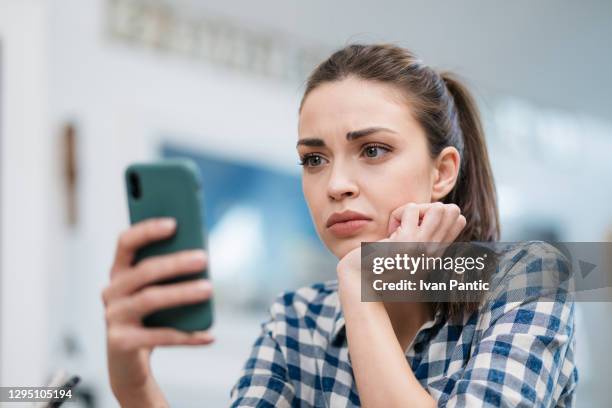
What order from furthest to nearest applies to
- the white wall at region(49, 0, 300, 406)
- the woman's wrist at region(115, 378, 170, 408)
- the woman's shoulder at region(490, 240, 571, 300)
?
the white wall at region(49, 0, 300, 406) → the woman's wrist at region(115, 378, 170, 408) → the woman's shoulder at region(490, 240, 571, 300)

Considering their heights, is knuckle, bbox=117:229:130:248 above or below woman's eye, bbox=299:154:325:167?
below

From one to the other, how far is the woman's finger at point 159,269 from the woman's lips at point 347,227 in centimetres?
21

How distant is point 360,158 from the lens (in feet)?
3.05

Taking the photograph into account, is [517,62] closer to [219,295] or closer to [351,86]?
[219,295]

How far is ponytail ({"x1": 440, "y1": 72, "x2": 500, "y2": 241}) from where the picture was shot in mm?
1047

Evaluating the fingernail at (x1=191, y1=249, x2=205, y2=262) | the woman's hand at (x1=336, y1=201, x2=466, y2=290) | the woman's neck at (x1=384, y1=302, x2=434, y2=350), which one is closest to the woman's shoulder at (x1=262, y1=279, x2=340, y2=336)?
the woman's neck at (x1=384, y1=302, x2=434, y2=350)

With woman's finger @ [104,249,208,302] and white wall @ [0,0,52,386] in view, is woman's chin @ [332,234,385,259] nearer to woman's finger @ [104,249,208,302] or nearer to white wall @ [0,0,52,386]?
woman's finger @ [104,249,208,302]

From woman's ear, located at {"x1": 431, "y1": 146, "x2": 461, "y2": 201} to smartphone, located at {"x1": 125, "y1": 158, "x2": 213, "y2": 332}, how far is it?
376 millimetres

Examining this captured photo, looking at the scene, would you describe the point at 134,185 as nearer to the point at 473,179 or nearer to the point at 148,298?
the point at 148,298

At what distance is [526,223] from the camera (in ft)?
11.0

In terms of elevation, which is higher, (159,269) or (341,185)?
(341,185)

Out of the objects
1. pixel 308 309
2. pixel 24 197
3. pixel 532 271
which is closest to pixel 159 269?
pixel 308 309

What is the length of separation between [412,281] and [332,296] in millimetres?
228

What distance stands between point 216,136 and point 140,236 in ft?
6.00
